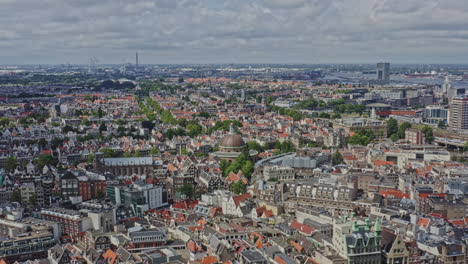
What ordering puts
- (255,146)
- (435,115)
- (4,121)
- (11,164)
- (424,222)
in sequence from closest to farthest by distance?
(424,222)
(11,164)
(255,146)
(4,121)
(435,115)

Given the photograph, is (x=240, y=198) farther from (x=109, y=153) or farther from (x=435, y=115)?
(x=435, y=115)

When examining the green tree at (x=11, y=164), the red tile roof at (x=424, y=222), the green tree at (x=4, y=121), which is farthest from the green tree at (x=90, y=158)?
the red tile roof at (x=424, y=222)

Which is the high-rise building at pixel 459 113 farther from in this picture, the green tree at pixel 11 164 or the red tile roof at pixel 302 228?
the green tree at pixel 11 164

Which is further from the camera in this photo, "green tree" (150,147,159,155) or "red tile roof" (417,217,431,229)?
"green tree" (150,147,159,155)

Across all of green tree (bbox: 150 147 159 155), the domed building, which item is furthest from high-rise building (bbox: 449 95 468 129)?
green tree (bbox: 150 147 159 155)

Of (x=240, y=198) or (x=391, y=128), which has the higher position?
(x=240, y=198)

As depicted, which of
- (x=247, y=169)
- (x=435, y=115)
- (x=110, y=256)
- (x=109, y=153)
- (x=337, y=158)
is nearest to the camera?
(x=110, y=256)

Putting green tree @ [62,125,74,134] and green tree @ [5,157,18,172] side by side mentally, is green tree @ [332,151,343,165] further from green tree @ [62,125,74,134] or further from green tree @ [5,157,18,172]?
green tree @ [62,125,74,134]

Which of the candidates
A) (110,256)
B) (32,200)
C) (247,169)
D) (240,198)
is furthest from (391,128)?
(110,256)
